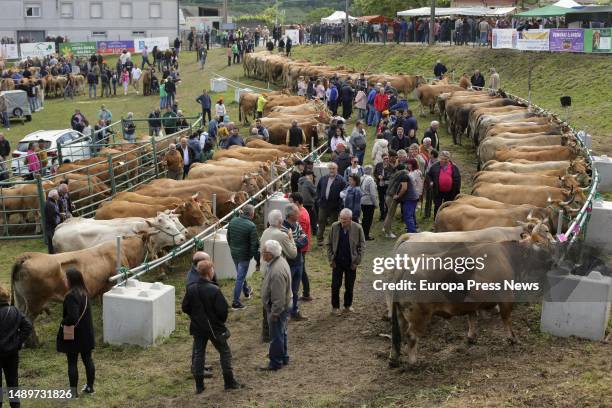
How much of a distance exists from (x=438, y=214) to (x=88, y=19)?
5570 centimetres

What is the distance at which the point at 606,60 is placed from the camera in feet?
103

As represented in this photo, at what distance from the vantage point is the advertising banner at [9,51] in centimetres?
5172

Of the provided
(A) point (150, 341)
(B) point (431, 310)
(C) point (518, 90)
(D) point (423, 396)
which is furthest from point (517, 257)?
(C) point (518, 90)

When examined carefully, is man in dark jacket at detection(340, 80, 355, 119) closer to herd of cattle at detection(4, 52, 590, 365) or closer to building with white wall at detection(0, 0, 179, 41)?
herd of cattle at detection(4, 52, 590, 365)

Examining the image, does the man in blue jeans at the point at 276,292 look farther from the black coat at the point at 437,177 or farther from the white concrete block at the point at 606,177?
the white concrete block at the point at 606,177

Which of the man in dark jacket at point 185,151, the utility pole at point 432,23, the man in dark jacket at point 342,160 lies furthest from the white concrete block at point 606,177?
the utility pole at point 432,23

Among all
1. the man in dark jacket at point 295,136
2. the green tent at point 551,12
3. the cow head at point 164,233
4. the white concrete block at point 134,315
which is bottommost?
Result: the white concrete block at point 134,315

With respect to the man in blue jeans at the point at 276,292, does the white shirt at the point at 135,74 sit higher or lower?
higher

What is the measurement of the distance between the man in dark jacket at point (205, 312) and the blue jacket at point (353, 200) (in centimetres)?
540

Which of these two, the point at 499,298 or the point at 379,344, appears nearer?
the point at 499,298

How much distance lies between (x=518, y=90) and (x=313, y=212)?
20.0 m

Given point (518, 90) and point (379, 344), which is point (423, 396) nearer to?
point (379, 344)

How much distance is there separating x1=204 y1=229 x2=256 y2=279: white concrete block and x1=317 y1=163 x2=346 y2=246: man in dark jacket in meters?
2.41

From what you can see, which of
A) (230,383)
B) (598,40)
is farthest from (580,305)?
(598,40)
